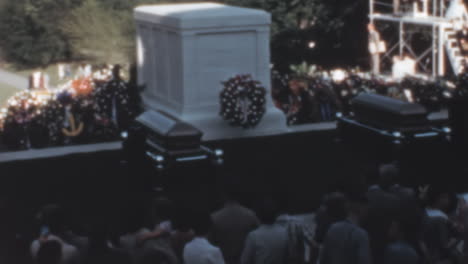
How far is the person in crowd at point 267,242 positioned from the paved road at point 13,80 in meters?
30.4

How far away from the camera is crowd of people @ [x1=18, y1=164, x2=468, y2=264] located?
5.75m

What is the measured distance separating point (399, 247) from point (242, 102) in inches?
288

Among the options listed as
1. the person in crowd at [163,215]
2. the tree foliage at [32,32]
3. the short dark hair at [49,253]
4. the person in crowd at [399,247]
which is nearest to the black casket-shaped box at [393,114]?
the person in crowd at [399,247]

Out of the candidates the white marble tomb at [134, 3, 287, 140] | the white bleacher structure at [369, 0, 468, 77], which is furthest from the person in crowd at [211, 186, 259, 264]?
the white bleacher structure at [369, 0, 468, 77]

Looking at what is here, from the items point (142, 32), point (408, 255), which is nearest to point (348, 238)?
point (408, 255)

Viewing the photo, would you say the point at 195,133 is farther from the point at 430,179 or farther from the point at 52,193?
the point at 430,179

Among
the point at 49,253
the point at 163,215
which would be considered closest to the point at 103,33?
the point at 163,215

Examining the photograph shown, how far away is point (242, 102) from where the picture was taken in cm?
1314

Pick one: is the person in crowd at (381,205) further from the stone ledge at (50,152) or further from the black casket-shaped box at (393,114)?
the stone ledge at (50,152)

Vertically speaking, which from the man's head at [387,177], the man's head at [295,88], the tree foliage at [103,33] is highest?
the tree foliage at [103,33]

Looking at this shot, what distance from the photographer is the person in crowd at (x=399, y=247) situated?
600 cm

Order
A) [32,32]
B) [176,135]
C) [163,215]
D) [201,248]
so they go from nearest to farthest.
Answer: [201,248], [163,215], [176,135], [32,32]

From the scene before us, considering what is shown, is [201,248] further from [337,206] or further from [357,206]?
[357,206]

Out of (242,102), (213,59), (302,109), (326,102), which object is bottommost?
(302,109)
